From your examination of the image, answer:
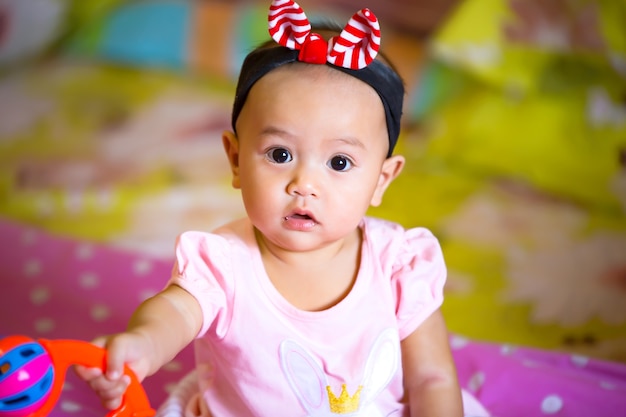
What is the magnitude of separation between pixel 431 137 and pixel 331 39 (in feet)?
3.77

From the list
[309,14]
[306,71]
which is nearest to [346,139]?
[306,71]

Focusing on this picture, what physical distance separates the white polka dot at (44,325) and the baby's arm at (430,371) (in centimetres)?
63

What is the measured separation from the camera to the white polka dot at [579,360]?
4.06 ft

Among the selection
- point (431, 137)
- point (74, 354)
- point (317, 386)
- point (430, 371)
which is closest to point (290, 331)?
point (317, 386)

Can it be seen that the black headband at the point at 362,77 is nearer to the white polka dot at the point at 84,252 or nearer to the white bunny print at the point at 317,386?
the white bunny print at the point at 317,386

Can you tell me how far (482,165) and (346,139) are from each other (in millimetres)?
1068

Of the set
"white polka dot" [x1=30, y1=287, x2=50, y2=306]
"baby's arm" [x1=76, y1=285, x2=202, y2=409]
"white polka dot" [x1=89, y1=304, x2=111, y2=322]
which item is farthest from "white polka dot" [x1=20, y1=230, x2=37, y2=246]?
"baby's arm" [x1=76, y1=285, x2=202, y2=409]

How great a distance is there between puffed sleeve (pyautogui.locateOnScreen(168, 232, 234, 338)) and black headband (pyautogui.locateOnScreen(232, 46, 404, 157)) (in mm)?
148

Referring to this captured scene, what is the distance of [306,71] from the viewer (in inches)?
34.0

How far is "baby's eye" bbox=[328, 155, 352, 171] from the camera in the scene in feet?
2.86

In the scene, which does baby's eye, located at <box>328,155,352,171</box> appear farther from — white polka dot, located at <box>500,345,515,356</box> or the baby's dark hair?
white polka dot, located at <box>500,345,515,356</box>

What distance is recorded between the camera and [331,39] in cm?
88

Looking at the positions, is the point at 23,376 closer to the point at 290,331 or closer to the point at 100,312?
the point at 290,331

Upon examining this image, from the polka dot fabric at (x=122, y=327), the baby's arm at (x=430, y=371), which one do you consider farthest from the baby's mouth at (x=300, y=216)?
the polka dot fabric at (x=122, y=327)
